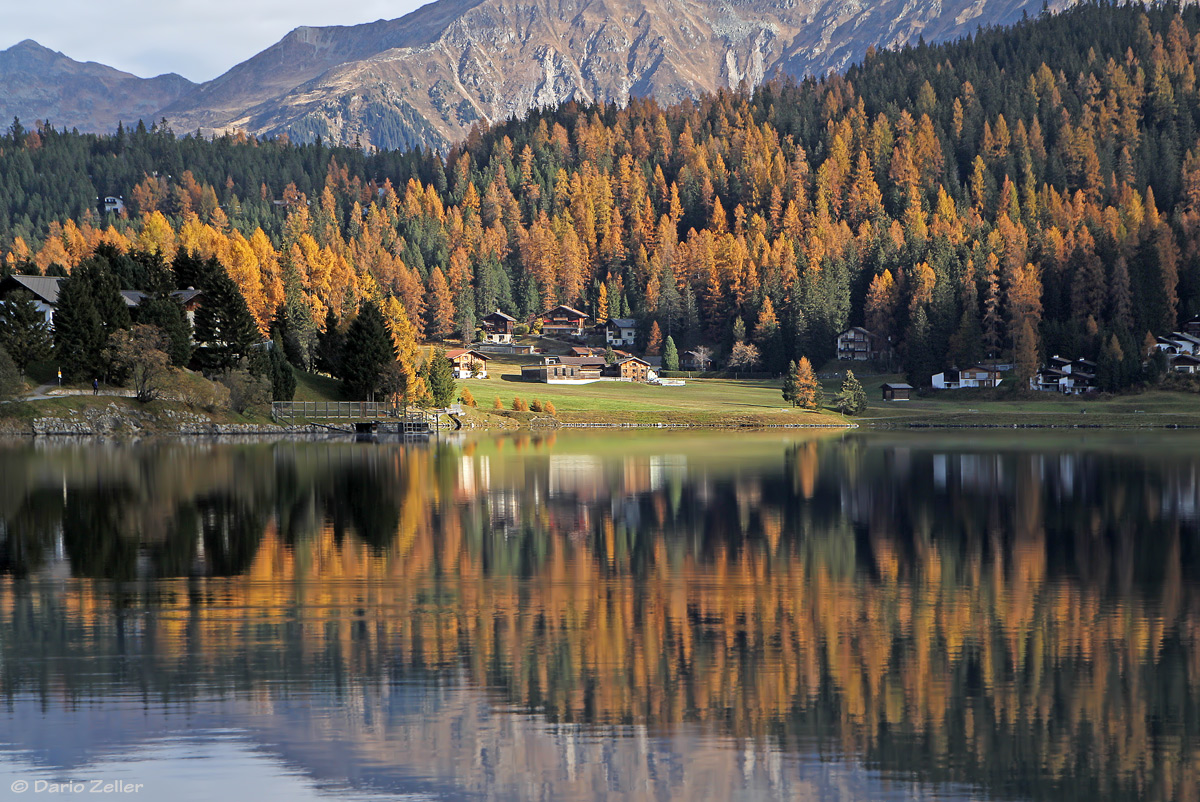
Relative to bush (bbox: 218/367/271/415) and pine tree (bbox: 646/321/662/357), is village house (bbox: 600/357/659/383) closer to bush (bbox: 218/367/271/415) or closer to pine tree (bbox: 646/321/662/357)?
pine tree (bbox: 646/321/662/357)

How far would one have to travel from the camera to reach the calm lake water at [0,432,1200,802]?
16.1 meters

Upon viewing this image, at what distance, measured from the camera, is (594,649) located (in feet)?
71.7

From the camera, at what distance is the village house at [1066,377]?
139375mm

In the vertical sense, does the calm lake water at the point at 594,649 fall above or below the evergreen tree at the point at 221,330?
below

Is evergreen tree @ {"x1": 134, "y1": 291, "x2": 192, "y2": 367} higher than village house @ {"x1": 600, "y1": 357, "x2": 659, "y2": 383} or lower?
higher

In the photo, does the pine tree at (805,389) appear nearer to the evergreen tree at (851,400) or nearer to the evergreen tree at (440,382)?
the evergreen tree at (851,400)

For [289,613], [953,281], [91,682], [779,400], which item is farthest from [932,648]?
[953,281]

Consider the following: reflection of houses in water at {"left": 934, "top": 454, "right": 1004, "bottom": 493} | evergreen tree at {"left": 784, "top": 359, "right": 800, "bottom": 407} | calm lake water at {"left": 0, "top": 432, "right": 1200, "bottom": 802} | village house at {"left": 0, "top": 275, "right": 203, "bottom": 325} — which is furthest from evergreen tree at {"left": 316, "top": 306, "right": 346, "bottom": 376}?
calm lake water at {"left": 0, "top": 432, "right": 1200, "bottom": 802}

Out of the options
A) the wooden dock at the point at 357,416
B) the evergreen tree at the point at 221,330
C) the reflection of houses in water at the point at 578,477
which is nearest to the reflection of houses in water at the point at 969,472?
the reflection of houses in water at the point at 578,477

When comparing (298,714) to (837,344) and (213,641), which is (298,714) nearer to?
(213,641)

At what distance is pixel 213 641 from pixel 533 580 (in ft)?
29.0

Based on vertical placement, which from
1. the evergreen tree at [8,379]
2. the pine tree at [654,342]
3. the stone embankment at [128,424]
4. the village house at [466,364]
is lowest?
the stone embankment at [128,424]

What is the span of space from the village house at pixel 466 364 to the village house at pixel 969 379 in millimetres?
59131

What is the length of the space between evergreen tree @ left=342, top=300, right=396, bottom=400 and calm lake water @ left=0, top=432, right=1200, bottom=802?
2109 inches
